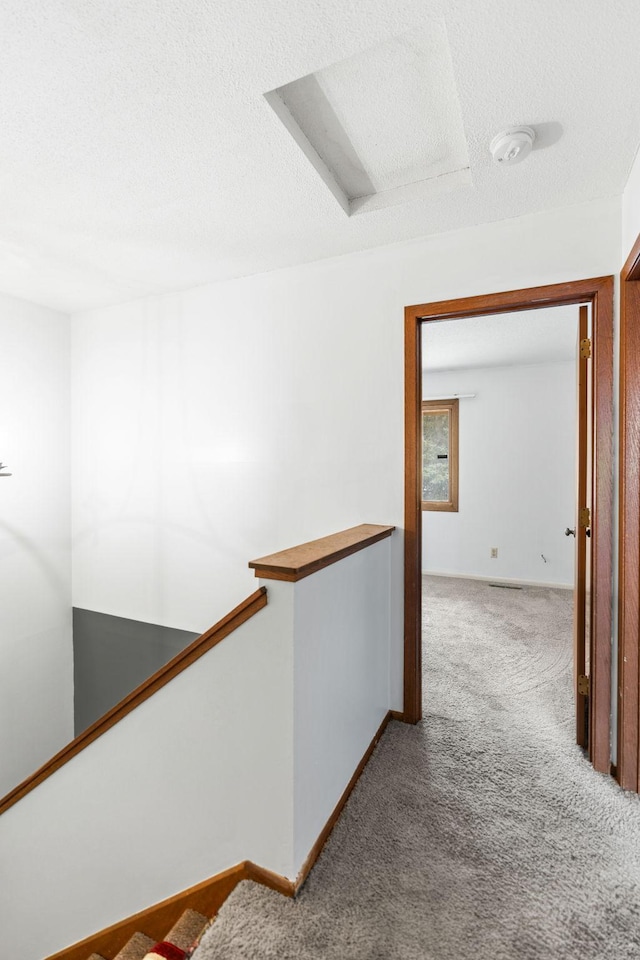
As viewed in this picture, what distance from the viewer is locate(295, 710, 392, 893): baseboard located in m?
1.32

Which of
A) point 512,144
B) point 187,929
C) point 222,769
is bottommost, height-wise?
point 187,929

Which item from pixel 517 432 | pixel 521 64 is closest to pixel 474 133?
pixel 521 64

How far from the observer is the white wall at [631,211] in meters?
1.58

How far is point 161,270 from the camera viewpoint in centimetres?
262

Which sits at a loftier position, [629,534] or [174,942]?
[629,534]

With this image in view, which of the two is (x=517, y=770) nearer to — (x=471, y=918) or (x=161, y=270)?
(x=471, y=918)

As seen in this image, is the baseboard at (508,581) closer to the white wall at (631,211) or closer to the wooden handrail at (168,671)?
the white wall at (631,211)

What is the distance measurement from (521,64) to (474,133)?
0.27m

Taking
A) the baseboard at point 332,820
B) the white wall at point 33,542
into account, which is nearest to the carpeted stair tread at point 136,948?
the baseboard at point 332,820

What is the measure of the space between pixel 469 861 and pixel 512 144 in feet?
7.60

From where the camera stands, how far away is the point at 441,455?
5617mm

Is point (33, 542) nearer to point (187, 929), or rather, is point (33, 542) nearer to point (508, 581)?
point (187, 929)

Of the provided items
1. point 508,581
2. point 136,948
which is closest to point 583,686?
point 136,948

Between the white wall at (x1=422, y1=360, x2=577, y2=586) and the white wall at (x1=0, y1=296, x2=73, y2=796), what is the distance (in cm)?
395
